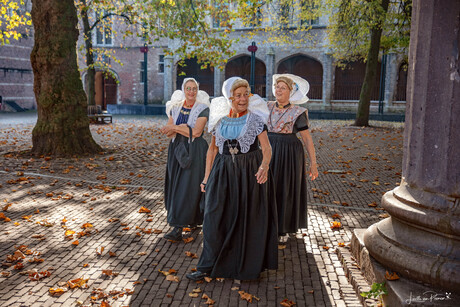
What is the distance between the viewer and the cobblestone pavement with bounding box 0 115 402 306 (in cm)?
370

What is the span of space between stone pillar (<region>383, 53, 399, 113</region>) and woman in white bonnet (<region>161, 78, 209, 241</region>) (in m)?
26.8

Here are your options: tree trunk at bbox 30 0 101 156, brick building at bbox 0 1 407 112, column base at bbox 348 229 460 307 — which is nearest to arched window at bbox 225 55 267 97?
brick building at bbox 0 1 407 112

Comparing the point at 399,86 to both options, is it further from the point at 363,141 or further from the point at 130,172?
the point at 130,172

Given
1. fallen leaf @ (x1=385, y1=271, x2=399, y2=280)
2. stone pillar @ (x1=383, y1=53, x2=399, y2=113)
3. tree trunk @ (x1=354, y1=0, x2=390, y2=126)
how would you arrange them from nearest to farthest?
fallen leaf @ (x1=385, y1=271, x2=399, y2=280), tree trunk @ (x1=354, y1=0, x2=390, y2=126), stone pillar @ (x1=383, y1=53, x2=399, y2=113)

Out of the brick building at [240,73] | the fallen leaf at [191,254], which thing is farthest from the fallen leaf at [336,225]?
the brick building at [240,73]

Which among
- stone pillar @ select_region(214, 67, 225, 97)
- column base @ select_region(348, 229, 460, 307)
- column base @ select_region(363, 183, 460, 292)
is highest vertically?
stone pillar @ select_region(214, 67, 225, 97)

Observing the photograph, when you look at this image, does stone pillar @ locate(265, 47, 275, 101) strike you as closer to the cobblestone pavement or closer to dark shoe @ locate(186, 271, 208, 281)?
the cobblestone pavement

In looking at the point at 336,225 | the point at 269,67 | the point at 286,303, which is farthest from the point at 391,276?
the point at 269,67

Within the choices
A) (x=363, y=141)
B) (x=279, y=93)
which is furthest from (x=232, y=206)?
(x=363, y=141)

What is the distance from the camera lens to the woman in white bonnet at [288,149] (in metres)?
4.98

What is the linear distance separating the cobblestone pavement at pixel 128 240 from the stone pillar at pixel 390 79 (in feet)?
69.3

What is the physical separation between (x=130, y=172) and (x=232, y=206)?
18.6ft

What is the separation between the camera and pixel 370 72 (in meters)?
18.3

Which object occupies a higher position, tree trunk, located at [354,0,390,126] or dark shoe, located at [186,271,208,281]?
tree trunk, located at [354,0,390,126]
